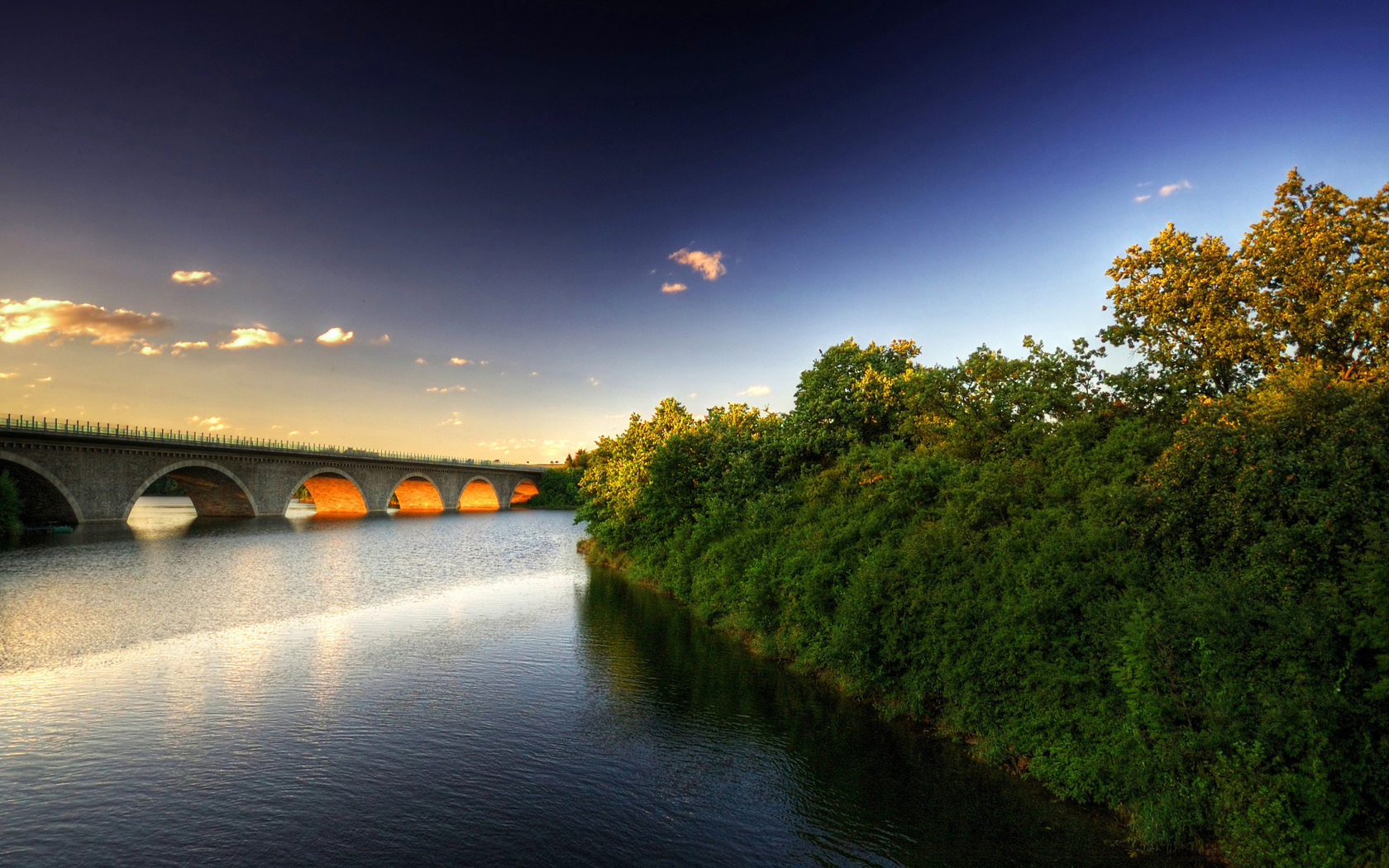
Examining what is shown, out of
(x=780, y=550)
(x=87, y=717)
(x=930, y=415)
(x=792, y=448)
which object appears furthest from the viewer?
(x=792, y=448)

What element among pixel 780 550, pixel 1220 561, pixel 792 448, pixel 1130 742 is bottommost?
pixel 1130 742

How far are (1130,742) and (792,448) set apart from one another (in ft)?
67.6

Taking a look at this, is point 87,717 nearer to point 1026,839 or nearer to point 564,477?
point 1026,839

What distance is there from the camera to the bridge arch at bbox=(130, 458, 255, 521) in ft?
258

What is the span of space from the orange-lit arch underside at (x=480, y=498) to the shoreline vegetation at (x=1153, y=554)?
126 meters

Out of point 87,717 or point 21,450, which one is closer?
point 87,717

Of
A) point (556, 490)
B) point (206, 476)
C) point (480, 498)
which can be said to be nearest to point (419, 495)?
point (480, 498)

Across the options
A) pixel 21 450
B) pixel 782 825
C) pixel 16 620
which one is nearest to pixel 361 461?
pixel 21 450

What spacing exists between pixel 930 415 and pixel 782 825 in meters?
18.1

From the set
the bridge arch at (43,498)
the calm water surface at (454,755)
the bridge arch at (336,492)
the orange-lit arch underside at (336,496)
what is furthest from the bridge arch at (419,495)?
the calm water surface at (454,755)

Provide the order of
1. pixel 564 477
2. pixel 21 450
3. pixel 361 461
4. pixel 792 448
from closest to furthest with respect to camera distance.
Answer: pixel 792 448
pixel 21 450
pixel 361 461
pixel 564 477

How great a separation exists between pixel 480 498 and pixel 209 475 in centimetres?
7099

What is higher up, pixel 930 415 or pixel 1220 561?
pixel 930 415

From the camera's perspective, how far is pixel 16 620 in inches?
1030
